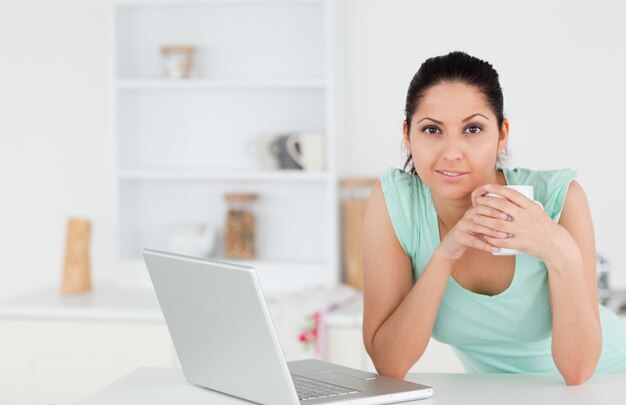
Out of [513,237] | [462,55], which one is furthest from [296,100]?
[513,237]

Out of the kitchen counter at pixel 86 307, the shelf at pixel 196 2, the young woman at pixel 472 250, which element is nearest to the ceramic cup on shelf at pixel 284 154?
the shelf at pixel 196 2

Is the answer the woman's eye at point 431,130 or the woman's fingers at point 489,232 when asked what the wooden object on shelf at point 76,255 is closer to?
the woman's eye at point 431,130

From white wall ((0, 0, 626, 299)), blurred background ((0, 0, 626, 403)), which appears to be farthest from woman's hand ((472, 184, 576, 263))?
white wall ((0, 0, 626, 299))

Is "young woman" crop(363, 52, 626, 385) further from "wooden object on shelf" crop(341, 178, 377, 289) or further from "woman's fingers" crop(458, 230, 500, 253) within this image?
"wooden object on shelf" crop(341, 178, 377, 289)

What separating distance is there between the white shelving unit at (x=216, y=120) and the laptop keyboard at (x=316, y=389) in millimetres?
1656

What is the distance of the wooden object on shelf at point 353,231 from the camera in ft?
9.38

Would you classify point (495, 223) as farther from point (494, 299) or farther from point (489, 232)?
point (494, 299)

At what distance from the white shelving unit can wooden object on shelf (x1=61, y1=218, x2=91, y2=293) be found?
0.39 ft

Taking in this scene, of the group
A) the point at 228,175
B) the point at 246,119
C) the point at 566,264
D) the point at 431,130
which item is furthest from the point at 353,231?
the point at 566,264

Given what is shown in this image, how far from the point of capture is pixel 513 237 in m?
1.33

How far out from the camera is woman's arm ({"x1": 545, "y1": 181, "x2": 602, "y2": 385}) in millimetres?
1366

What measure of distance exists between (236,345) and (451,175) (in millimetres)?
475

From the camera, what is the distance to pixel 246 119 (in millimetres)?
3100

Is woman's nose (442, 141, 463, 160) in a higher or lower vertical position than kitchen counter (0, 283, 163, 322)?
higher
